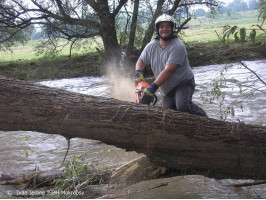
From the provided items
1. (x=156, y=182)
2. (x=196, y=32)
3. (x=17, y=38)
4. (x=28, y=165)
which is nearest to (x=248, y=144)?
(x=156, y=182)

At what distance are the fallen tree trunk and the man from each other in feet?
2.48

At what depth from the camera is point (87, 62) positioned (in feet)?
54.4

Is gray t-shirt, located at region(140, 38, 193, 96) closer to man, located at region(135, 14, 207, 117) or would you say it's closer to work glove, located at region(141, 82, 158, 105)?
man, located at region(135, 14, 207, 117)

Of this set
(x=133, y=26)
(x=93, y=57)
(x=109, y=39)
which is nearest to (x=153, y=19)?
(x=133, y=26)

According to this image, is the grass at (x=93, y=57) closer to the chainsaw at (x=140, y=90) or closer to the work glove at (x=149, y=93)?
the chainsaw at (x=140, y=90)

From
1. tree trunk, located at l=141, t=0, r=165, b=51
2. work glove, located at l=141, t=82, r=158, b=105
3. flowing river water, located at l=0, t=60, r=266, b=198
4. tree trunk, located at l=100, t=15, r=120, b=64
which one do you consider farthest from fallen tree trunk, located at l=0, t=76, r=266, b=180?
tree trunk, located at l=100, t=15, r=120, b=64

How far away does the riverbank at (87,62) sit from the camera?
13406 millimetres

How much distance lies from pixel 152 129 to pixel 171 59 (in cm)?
117

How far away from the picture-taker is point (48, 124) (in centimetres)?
321

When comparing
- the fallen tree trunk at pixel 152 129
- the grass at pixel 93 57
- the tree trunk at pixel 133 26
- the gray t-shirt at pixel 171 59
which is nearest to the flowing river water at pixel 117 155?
the fallen tree trunk at pixel 152 129

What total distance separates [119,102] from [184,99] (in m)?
1.19

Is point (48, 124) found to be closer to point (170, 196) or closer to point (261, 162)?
point (170, 196)

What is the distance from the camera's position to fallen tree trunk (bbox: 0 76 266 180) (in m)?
3.09

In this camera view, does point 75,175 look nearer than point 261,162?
No
